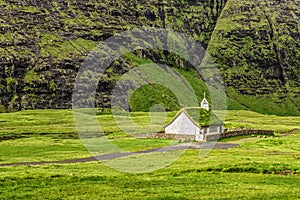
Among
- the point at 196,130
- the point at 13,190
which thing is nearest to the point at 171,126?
the point at 196,130

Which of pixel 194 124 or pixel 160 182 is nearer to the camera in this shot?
pixel 160 182

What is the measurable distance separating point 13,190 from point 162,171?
18.1 m

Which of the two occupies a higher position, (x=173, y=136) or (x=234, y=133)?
(x=234, y=133)

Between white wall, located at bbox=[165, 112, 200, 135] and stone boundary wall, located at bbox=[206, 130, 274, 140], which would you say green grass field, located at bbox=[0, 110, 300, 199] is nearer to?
stone boundary wall, located at bbox=[206, 130, 274, 140]

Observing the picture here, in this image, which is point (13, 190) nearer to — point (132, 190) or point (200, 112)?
point (132, 190)

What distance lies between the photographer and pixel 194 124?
112 meters

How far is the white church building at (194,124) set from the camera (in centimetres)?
11144

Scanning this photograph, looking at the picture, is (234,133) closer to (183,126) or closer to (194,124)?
(194,124)

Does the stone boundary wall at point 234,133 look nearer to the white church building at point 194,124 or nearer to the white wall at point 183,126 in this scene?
the white church building at point 194,124

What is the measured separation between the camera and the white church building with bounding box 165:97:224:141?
366 feet

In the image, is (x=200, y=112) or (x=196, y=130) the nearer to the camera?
(x=196, y=130)

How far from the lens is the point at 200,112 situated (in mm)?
118938

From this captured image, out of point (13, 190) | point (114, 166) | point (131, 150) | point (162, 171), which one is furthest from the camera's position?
point (131, 150)

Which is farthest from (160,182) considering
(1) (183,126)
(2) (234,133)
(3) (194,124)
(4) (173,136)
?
(2) (234,133)
